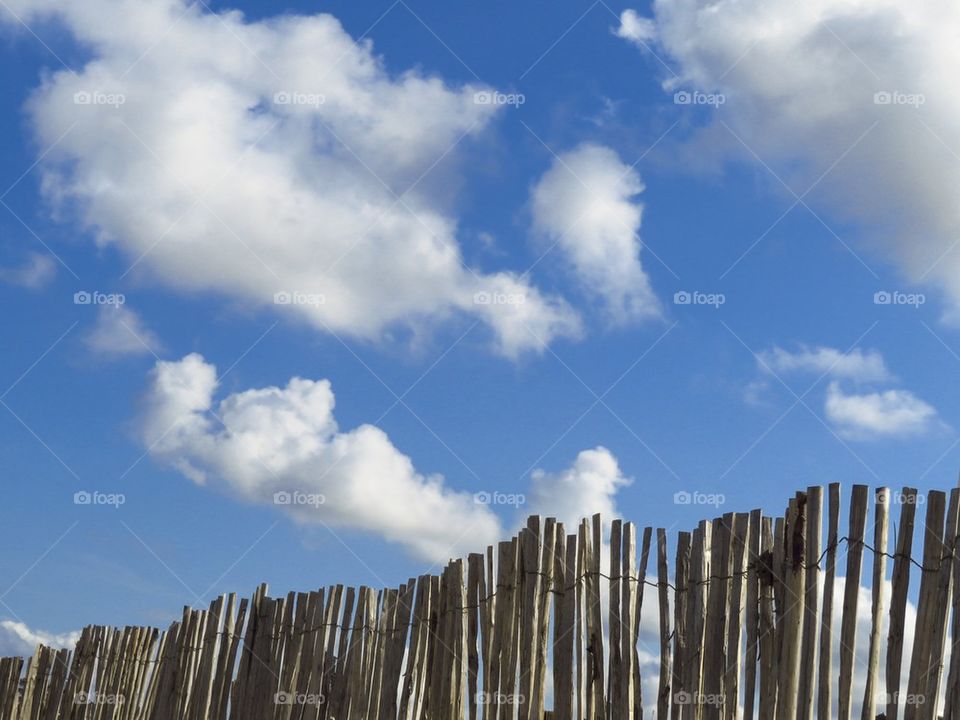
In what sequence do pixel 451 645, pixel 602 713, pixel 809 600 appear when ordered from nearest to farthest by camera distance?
pixel 809 600 < pixel 602 713 < pixel 451 645

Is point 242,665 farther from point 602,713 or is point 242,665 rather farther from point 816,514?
point 816,514

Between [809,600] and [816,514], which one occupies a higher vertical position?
[816,514]

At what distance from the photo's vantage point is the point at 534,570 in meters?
4.87

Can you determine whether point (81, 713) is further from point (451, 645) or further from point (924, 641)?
point (924, 641)

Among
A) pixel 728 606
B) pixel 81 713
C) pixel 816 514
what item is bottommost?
pixel 81 713

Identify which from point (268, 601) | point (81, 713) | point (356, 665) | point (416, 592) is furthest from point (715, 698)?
point (81, 713)

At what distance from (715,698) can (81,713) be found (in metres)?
6.31

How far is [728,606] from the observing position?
13.6ft

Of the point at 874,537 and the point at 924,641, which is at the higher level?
the point at 874,537

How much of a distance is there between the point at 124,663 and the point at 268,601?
6.78ft

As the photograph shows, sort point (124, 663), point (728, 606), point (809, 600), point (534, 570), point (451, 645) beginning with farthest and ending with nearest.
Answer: point (124, 663) → point (451, 645) → point (534, 570) → point (728, 606) → point (809, 600)

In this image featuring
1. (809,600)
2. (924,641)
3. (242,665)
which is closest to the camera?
(924,641)

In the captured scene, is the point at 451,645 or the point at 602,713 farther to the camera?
the point at 451,645

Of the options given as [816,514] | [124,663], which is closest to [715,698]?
[816,514]
